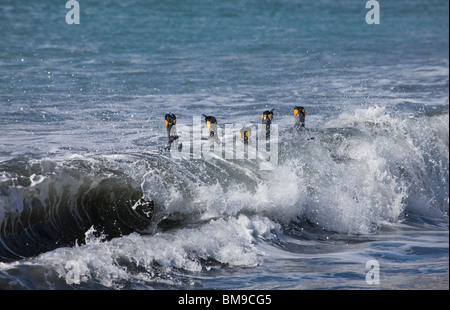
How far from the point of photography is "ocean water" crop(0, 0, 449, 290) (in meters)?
8.05

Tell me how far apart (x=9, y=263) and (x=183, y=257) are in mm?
1906

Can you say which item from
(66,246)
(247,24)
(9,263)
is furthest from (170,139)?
(247,24)

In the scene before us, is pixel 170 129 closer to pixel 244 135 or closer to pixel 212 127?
pixel 212 127

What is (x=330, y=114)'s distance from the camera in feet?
49.5

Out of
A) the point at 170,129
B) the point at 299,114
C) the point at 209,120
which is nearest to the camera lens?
the point at 170,129

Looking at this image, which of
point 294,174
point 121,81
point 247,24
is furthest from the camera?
point 247,24

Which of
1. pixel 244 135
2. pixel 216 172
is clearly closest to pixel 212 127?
pixel 244 135

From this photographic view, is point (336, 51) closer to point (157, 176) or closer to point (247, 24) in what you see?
point (247, 24)

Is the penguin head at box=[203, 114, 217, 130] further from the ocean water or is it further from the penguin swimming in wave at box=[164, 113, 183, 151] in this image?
the penguin swimming in wave at box=[164, 113, 183, 151]

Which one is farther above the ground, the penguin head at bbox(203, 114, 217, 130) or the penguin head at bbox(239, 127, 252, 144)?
the penguin head at bbox(203, 114, 217, 130)

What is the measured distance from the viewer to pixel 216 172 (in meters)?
10.9

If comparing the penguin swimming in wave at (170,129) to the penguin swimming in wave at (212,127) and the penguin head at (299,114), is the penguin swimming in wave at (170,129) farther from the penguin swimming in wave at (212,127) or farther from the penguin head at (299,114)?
the penguin head at (299,114)

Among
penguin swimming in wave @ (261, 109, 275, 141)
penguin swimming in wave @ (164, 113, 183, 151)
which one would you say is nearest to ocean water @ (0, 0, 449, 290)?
penguin swimming in wave @ (164, 113, 183, 151)

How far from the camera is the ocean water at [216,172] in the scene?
805cm
